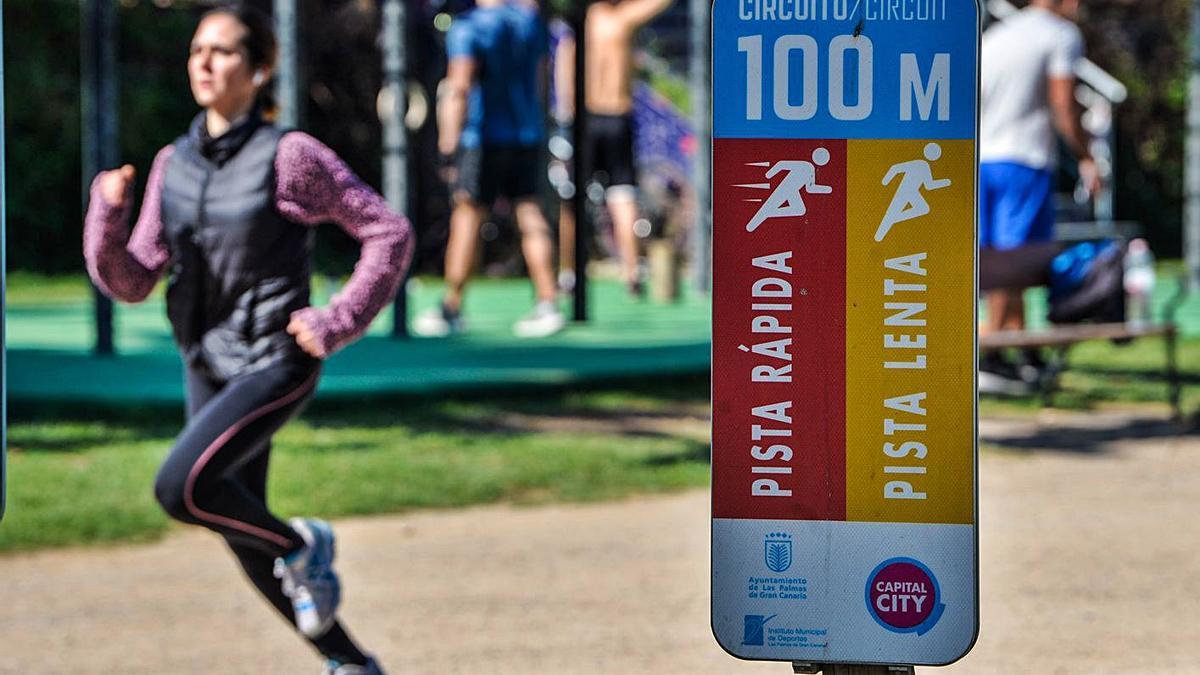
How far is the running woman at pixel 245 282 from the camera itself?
4.44m

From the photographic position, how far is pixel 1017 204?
9461mm

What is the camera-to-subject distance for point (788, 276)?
8.72 feet

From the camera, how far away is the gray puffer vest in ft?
14.8

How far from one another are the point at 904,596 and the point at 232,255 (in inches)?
91.3

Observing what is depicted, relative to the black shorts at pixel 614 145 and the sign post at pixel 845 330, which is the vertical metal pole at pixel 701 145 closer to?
the black shorts at pixel 614 145

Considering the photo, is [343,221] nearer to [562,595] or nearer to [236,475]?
[236,475]

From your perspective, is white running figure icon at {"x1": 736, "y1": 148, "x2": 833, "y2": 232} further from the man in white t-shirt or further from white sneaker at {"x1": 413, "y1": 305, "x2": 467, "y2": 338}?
white sneaker at {"x1": 413, "y1": 305, "x2": 467, "y2": 338}

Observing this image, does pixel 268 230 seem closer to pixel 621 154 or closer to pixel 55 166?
pixel 621 154

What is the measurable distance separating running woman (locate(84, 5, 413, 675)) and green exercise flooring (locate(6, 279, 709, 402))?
13.9 ft

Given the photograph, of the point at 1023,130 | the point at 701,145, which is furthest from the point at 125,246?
the point at 701,145

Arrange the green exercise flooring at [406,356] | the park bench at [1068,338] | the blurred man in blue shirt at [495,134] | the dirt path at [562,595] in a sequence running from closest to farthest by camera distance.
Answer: the dirt path at [562,595] → the park bench at [1068,338] → the green exercise flooring at [406,356] → the blurred man in blue shirt at [495,134]

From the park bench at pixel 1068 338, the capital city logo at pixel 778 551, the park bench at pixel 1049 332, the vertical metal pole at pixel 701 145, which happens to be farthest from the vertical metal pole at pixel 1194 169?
the capital city logo at pixel 778 551

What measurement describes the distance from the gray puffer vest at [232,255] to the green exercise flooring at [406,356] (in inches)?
167

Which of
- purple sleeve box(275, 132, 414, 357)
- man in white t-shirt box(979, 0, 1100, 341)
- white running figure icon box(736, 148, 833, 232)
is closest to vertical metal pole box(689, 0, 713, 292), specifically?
man in white t-shirt box(979, 0, 1100, 341)
